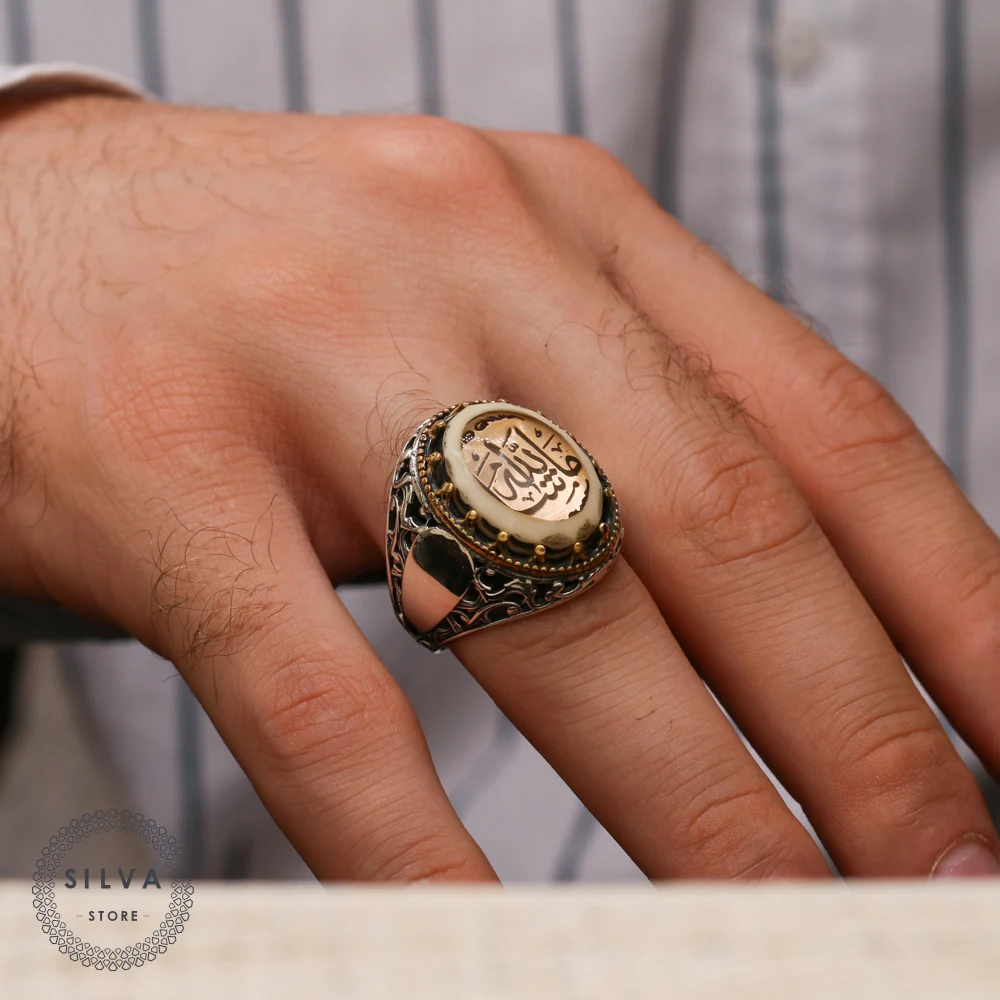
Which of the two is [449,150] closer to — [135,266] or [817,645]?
[135,266]

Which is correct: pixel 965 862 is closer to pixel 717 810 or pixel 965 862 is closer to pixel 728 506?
pixel 717 810

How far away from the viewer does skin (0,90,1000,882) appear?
2.07ft

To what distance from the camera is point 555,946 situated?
10.4 inches

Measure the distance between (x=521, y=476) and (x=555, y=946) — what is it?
16.2 inches

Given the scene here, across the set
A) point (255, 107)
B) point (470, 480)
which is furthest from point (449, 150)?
point (255, 107)

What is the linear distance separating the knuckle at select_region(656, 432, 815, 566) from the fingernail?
0.24 meters

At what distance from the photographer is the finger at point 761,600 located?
2.14ft

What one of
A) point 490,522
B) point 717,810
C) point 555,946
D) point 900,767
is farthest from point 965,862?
point 555,946

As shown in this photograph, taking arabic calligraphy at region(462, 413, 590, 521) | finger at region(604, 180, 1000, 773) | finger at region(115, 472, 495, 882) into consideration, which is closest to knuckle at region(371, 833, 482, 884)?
finger at region(115, 472, 495, 882)

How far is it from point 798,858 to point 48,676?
165 cm

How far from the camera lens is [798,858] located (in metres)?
0.63

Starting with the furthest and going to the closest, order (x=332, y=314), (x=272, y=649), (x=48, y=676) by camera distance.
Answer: (x=48, y=676) → (x=332, y=314) → (x=272, y=649)

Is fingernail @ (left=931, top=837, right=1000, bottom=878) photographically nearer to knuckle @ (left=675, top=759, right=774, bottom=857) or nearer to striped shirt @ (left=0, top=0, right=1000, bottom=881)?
knuckle @ (left=675, top=759, right=774, bottom=857)

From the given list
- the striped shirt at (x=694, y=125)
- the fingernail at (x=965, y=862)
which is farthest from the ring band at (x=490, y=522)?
the striped shirt at (x=694, y=125)
